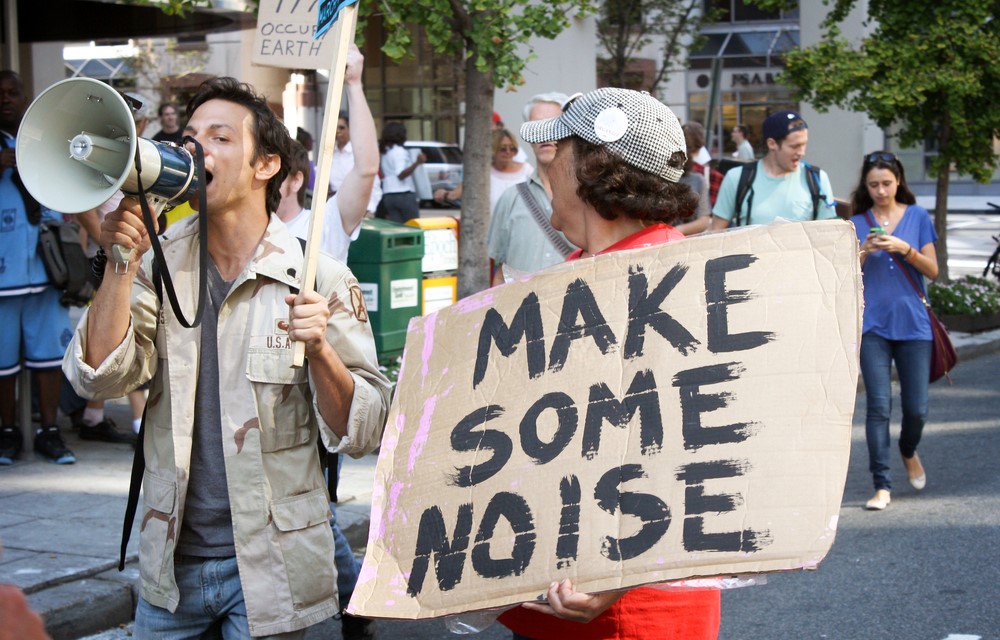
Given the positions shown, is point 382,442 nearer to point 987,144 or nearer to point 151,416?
point 151,416

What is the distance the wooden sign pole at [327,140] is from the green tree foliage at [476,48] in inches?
215

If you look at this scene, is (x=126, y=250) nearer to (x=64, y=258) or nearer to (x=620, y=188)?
(x=620, y=188)

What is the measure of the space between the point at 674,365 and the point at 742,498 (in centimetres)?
31

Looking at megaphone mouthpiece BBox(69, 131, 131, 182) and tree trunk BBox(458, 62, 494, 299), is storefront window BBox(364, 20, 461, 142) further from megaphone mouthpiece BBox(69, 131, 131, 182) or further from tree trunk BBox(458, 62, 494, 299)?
megaphone mouthpiece BBox(69, 131, 131, 182)

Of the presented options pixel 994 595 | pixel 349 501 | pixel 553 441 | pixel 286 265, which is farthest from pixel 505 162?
pixel 553 441

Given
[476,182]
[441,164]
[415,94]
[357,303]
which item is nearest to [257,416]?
[357,303]

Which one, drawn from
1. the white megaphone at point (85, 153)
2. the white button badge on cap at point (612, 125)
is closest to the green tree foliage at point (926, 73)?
the white button badge on cap at point (612, 125)

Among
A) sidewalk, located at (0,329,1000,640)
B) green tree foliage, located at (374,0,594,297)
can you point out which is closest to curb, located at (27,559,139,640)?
sidewalk, located at (0,329,1000,640)

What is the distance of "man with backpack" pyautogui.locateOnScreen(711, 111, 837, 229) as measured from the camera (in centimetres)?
697

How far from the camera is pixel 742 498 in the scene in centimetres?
→ 215

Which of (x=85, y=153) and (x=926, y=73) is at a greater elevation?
(x=926, y=73)

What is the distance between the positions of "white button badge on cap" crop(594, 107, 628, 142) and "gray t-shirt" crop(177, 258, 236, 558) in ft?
3.37

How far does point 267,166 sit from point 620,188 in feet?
3.04

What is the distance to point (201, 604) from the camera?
2822mm
